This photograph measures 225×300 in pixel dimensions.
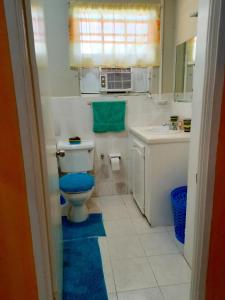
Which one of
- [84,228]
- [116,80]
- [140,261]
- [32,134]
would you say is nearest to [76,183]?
[84,228]

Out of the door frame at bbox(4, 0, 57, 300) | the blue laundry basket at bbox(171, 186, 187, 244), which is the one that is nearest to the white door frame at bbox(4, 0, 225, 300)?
the door frame at bbox(4, 0, 57, 300)

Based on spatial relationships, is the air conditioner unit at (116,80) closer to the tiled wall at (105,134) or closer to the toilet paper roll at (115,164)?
the tiled wall at (105,134)

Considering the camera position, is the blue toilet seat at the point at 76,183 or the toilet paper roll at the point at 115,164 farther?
the toilet paper roll at the point at 115,164

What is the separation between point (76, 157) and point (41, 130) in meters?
1.66

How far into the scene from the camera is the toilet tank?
256 centimetres

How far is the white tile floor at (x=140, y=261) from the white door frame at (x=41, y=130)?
567mm

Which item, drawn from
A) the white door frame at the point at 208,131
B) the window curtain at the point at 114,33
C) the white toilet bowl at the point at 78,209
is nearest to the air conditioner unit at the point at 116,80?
the window curtain at the point at 114,33

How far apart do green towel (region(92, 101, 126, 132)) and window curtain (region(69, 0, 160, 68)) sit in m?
0.45

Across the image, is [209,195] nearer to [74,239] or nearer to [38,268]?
[38,268]

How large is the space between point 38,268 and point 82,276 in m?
0.79

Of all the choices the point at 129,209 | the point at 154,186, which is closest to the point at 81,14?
the point at 154,186

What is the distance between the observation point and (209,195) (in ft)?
3.46

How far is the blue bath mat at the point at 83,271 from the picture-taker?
4.99 feet

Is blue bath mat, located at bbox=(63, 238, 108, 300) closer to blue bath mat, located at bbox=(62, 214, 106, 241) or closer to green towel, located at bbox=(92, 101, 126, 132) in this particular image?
blue bath mat, located at bbox=(62, 214, 106, 241)
